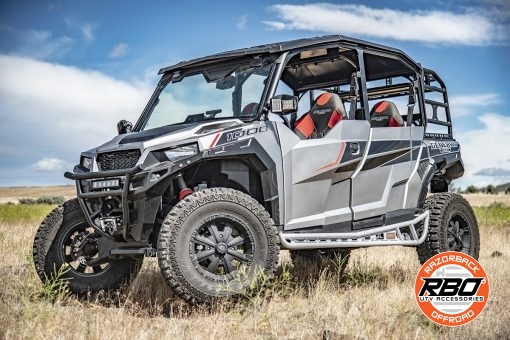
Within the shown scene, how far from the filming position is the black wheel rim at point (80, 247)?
6.75 m

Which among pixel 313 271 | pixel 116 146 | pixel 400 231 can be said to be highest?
pixel 116 146

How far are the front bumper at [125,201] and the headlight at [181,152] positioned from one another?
14 centimetres

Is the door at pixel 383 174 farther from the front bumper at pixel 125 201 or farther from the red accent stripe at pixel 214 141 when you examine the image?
the front bumper at pixel 125 201

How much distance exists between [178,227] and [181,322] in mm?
758

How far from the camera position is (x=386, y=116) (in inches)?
326

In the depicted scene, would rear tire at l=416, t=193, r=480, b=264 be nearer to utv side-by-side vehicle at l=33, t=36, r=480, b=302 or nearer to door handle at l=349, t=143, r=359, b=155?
utv side-by-side vehicle at l=33, t=36, r=480, b=302

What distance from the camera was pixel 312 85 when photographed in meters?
8.99

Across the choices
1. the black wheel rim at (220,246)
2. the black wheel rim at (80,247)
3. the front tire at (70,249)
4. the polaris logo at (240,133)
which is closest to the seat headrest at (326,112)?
the polaris logo at (240,133)

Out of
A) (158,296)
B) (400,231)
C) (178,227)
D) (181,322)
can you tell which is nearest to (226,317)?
(181,322)

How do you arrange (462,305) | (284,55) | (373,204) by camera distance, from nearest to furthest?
(462,305)
(284,55)
(373,204)

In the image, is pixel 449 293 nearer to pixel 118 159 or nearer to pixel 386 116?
pixel 118 159

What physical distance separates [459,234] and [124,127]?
4.50m

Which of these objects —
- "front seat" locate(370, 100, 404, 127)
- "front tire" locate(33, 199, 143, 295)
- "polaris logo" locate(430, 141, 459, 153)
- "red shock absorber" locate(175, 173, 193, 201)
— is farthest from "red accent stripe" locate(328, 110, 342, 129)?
"front tire" locate(33, 199, 143, 295)

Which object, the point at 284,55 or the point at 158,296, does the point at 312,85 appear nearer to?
the point at 284,55
